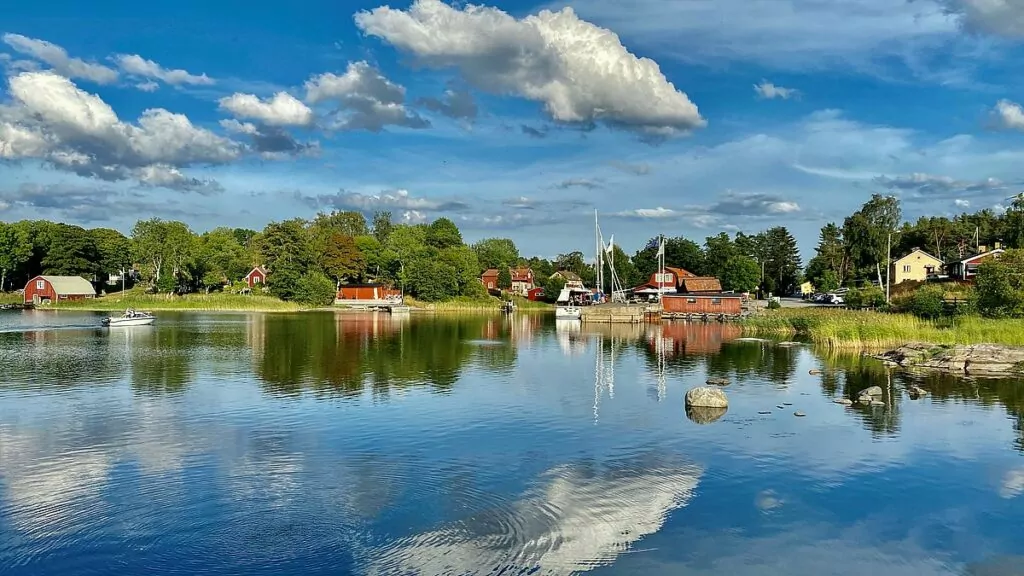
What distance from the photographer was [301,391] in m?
30.5

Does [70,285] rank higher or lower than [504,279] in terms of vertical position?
lower

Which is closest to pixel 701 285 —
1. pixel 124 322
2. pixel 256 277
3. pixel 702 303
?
pixel 702 303

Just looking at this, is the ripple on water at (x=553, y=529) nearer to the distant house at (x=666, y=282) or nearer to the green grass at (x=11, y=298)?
the distant house at (x=666, y=282)

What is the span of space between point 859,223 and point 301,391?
92.2 metres

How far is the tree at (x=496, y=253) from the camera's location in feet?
516

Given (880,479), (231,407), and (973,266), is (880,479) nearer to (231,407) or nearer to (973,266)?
(231,407)

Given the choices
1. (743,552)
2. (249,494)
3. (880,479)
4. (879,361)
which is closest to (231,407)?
(249,494)

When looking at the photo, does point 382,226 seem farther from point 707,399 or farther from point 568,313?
point 707,399

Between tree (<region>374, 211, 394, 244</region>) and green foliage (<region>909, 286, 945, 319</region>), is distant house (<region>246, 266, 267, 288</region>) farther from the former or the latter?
green foliage (<region>909, 286, 945, 319</region>)

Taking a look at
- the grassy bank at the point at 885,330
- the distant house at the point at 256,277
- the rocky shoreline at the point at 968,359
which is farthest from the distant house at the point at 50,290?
the rocky shoreline at the point at 968,359

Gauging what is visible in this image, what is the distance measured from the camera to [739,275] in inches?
4518

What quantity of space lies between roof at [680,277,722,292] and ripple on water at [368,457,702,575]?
279 ft

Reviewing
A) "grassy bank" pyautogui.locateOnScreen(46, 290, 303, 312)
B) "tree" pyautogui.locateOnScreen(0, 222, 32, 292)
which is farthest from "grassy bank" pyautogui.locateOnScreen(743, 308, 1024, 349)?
"tree" pyautogui.locateOnScreen(0, 222, 32, 292)

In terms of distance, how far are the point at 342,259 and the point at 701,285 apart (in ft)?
193
